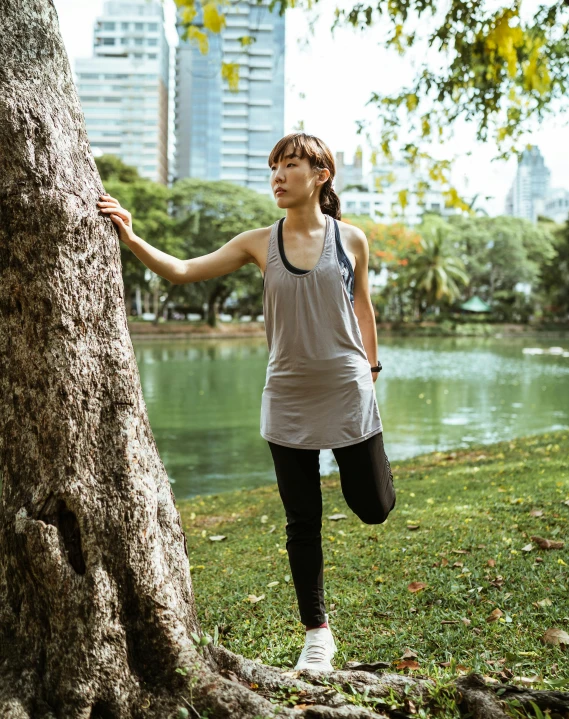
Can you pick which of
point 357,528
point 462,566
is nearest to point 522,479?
point 357,528

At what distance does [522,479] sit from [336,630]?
326cm

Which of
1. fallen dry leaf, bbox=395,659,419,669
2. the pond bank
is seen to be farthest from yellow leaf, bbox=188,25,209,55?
the pond bank

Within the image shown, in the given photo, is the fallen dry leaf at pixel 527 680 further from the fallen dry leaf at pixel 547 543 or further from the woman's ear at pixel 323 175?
the woman's ear at pixel 323 175

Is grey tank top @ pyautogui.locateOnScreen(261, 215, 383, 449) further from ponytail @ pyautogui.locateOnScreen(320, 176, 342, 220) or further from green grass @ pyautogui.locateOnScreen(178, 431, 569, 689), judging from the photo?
green grass @ pyautogui.locateOnScreen(178, 431, 569, 689)

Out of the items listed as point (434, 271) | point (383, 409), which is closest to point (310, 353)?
point (383, 409)

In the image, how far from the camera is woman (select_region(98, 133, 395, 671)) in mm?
2469

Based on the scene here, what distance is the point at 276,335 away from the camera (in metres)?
2.52

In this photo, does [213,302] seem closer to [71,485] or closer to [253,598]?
[253,598]

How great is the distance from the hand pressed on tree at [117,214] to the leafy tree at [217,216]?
3877cm

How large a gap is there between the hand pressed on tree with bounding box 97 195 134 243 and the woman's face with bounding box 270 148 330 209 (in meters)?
0.51

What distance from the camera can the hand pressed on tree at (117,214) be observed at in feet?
7.51

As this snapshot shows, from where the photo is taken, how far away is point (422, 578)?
361 centimetres

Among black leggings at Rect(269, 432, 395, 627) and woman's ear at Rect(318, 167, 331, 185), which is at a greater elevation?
woman's ear at Rect(318, 167, 331, 185)

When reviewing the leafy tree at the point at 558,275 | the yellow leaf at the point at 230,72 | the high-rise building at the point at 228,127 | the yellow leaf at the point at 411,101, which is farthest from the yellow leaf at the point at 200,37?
the high-rise building at the point at 228,127
